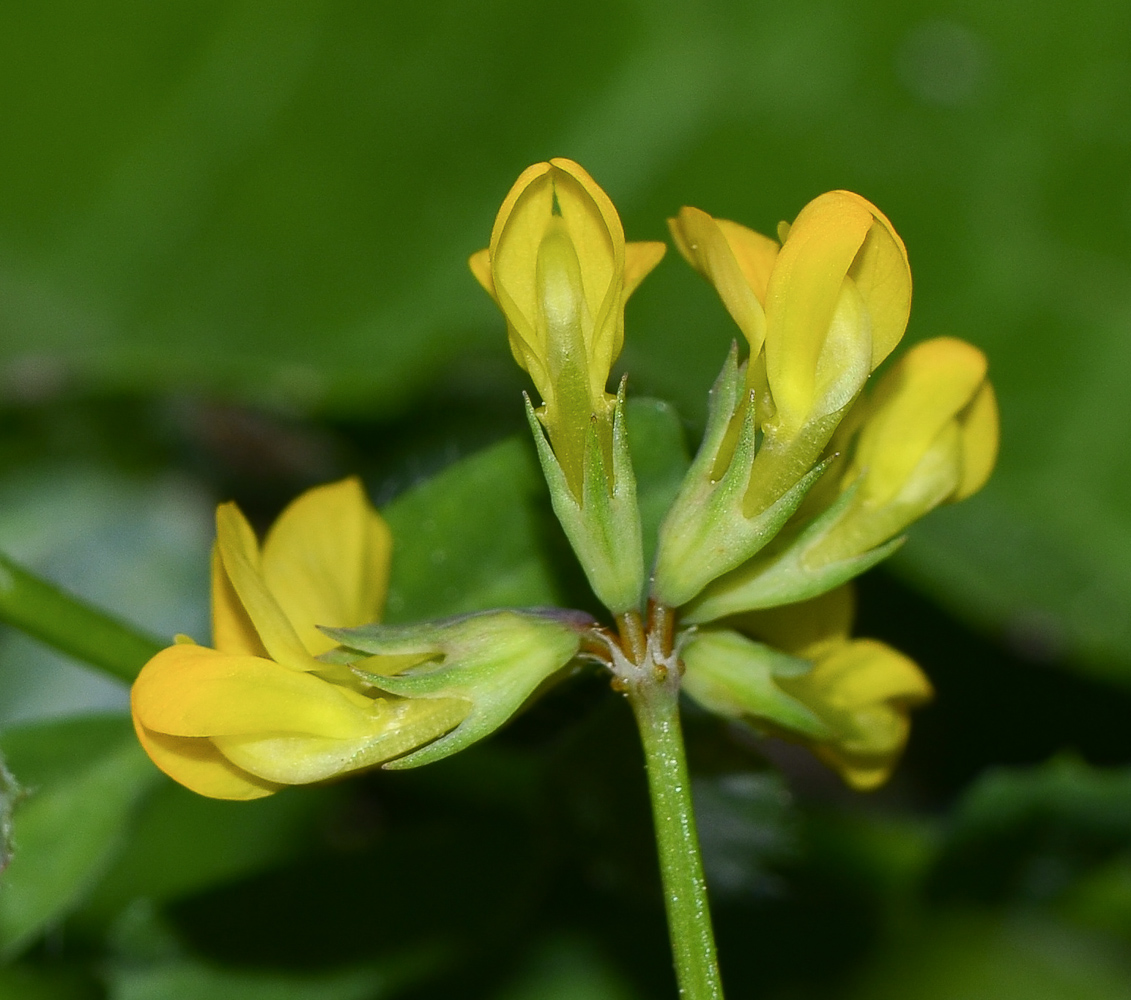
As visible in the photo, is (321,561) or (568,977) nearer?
(321,561)

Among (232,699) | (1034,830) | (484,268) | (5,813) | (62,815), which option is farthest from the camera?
(1034,830)

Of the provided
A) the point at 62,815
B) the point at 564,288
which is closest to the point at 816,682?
the point at 564,288

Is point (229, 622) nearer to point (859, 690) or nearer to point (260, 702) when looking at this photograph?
point (260, 702)

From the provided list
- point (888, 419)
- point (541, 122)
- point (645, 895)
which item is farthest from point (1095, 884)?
point (541, 122)

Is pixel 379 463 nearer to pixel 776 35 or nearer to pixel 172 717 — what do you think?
pixel 776 35

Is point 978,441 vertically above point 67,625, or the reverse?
point 67,625

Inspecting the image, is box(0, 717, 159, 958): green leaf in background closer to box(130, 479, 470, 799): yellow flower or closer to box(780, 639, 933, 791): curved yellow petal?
box(130, 479, 470, 799): yellow flower

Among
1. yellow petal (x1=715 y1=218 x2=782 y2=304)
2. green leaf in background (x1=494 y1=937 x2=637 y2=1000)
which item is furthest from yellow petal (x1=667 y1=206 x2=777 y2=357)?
green leaf in background (x1=494 y1=937 x2=637 y2=1000)
